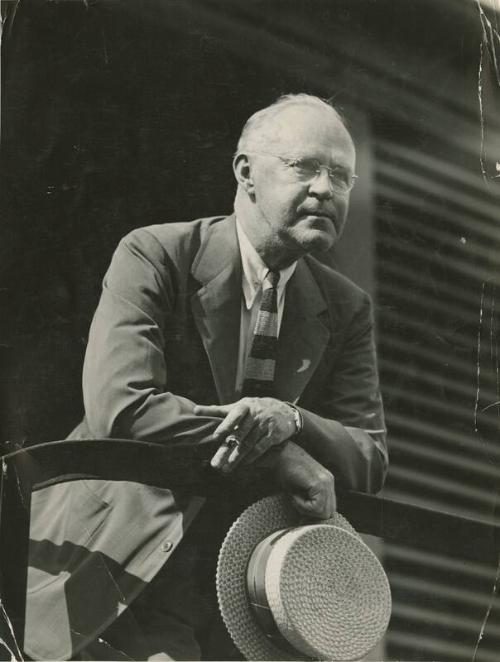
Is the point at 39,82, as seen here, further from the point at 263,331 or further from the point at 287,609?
the point at 287,609

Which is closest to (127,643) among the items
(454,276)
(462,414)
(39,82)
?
(462,414)

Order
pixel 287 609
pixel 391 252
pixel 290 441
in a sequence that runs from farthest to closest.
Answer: pixel 391 252 < pixel 290 441 < pixel 287 609

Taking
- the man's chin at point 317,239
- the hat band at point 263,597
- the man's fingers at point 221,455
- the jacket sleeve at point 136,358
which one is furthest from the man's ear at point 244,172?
the hat band at point 263,597

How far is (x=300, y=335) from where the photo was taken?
11.2 ft

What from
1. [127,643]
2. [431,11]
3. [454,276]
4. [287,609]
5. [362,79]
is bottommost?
[127,643]

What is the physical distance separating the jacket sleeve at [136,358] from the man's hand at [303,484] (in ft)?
0.80

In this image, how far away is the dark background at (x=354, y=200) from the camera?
3381 millimetres

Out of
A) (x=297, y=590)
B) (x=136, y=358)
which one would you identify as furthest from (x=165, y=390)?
(x=297, y=590)

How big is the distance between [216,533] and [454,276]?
3.68ft

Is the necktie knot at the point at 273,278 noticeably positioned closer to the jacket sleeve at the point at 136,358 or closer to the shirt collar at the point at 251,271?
the shirt collar at the point at 251,271

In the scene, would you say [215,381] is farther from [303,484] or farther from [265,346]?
[303,484]

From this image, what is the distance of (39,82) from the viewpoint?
3.53 metres

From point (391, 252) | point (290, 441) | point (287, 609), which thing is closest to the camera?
point (287, 609)

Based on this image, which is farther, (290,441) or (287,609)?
(290,441)
